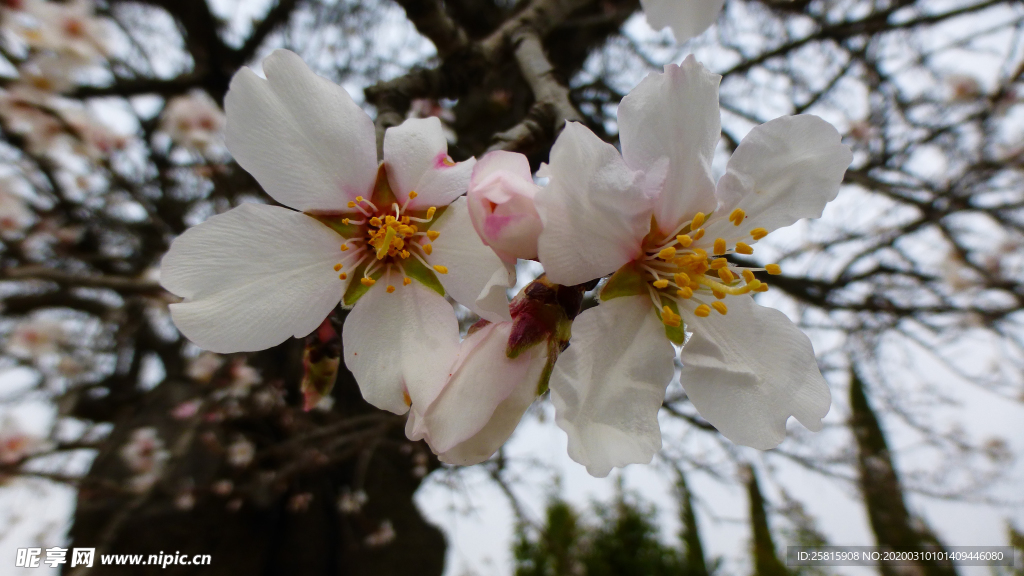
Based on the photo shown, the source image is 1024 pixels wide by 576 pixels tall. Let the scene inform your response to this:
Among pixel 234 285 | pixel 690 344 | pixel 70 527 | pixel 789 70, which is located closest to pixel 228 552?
pixel 70 527

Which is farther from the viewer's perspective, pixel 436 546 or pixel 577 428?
pixel 436 546

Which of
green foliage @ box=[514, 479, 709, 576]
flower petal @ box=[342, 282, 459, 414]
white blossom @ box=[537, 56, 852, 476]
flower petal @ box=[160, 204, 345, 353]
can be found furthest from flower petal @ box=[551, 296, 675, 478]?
green foliage @ box=[514, 479, 709, 576]

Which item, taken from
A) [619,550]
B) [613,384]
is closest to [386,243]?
[613,384]

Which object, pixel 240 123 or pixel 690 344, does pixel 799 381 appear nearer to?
pixel 690 344

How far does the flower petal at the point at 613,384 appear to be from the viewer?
45 centimetres

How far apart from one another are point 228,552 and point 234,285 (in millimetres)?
2828

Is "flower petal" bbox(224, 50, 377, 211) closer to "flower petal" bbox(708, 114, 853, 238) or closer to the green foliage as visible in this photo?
"flower petal" bbox(708, 114, 853, 238)

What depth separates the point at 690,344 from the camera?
1.73 feet

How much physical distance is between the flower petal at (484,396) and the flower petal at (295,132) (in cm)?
23

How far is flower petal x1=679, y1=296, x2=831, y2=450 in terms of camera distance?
50 cm

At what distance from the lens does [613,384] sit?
0.48 m

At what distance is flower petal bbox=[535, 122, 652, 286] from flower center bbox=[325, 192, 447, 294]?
169 millimetres

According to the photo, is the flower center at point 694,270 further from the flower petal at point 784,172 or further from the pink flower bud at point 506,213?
the pink flower bud at point 506,213

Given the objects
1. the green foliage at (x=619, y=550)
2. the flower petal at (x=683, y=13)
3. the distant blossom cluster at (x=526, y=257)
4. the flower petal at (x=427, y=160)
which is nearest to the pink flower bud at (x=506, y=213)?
the distant blossom cluster at (x=526, y=257)
